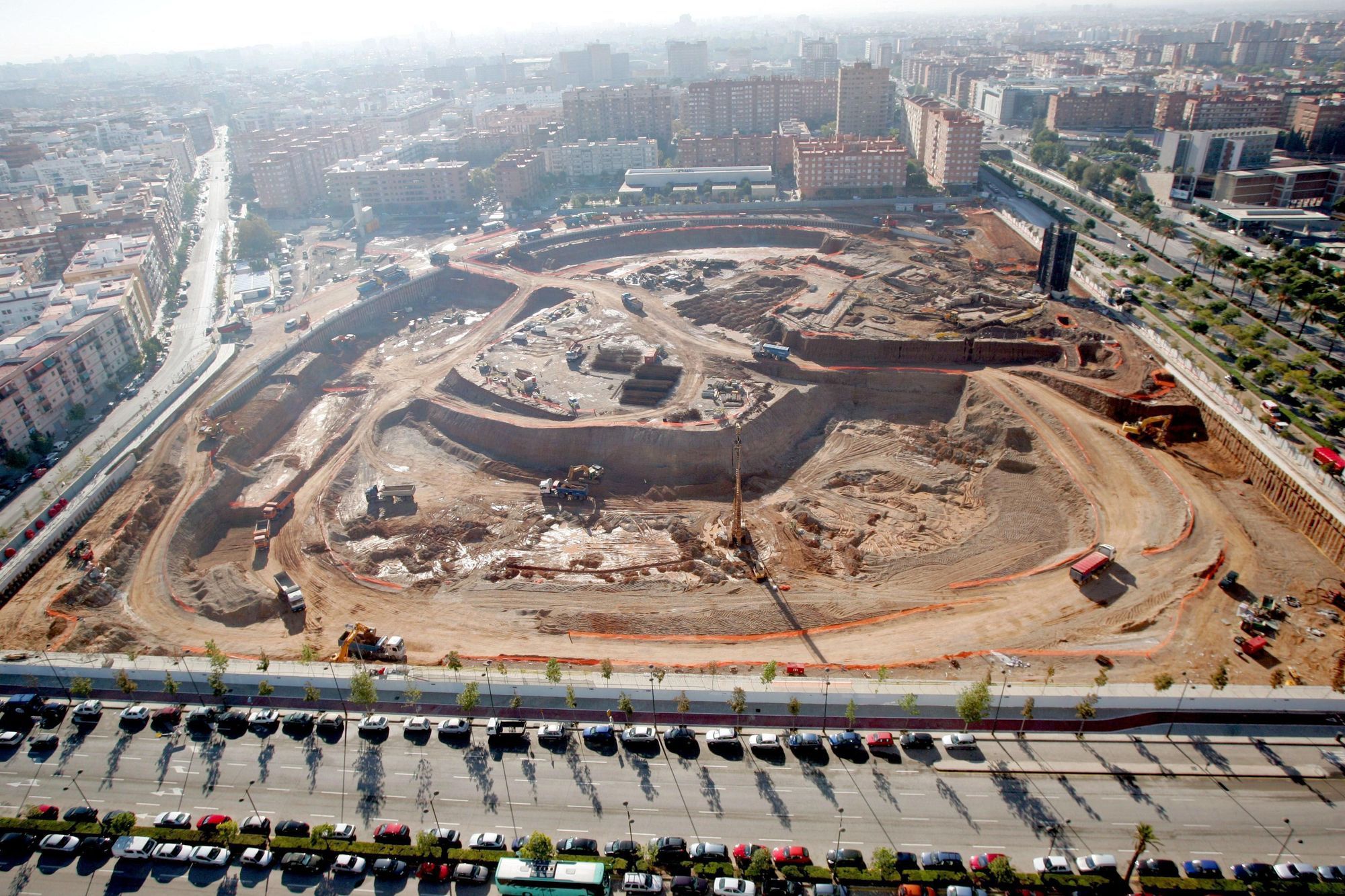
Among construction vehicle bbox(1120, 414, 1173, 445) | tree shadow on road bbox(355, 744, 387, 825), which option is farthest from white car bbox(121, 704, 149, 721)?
construction vehicle bbox(1120, 414, 1173, 445)

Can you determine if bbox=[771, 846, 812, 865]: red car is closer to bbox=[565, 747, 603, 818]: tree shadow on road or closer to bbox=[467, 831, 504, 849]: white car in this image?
bbox=[565, 747, 603, 818]: tree shadow on road

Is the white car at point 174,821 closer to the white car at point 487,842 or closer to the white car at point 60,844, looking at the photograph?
the white car at point 60,844

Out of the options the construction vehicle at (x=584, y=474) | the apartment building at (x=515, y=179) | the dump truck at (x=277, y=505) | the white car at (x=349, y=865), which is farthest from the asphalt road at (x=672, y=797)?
the apartment building at (x=515, y=179)

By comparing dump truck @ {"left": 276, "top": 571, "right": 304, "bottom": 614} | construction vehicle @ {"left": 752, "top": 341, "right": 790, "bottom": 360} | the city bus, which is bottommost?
dump truck @ {"left": 276, "top": 571, "right": 304, "bottom": 614}

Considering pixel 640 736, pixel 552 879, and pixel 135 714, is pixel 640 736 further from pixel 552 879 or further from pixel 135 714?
pixel 135 714

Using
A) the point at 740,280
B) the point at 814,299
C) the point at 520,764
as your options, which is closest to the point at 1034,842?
the point at 520,764

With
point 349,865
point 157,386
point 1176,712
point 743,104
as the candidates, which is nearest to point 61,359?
point 157,386

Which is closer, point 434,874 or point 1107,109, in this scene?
point 434,874
